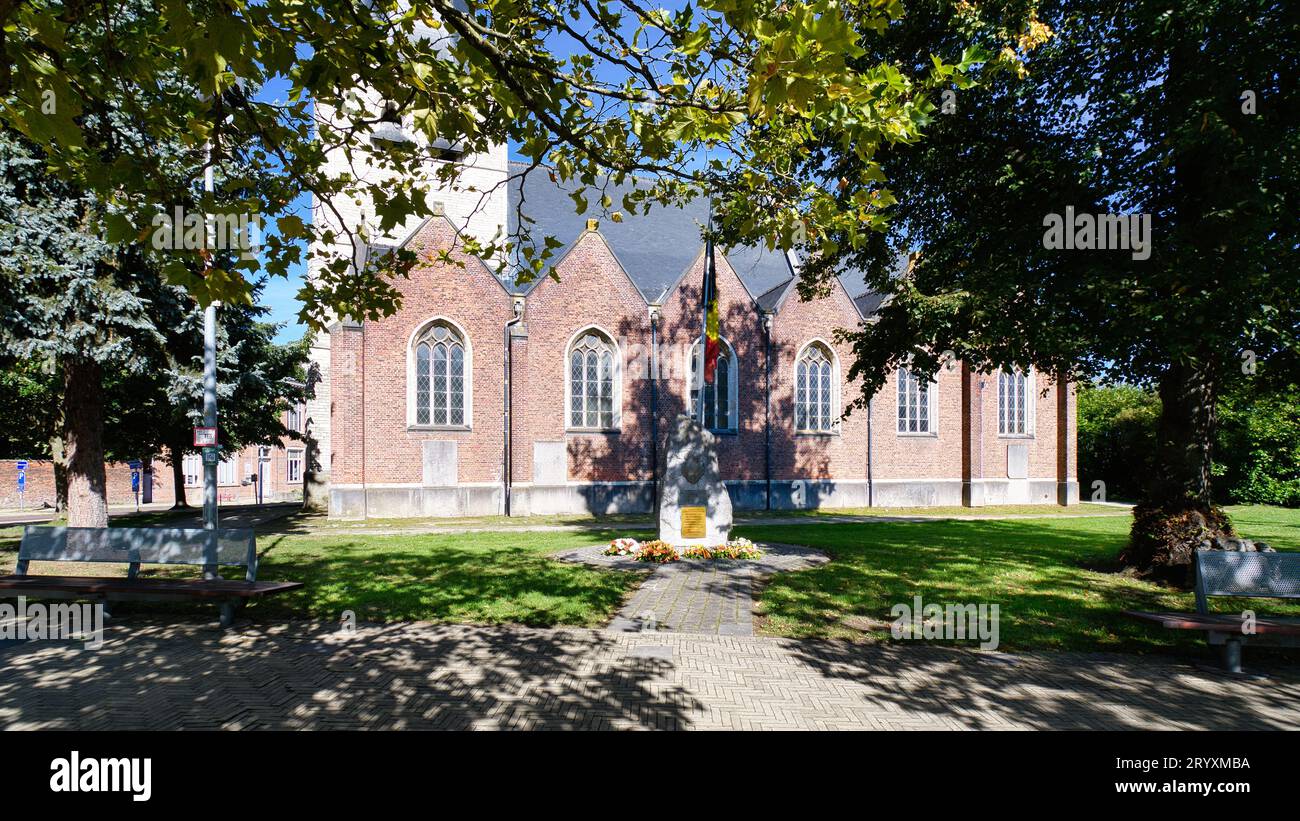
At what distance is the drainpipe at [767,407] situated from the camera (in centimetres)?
2441

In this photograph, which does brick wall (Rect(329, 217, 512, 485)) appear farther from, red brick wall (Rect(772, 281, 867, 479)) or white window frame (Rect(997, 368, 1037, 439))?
white window frame (Rect(997, 368, 1037, 439))

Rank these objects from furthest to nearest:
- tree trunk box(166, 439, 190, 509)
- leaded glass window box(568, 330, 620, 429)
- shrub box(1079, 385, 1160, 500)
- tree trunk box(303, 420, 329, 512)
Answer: shrub box(1079, 385, 1160, 500), tree trunk box(303, 420, 329, 512), leaded glass window box(568, 330, 620, 429), tree trunk box(166, 439, 190, 509)

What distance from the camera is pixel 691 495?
12445 mm

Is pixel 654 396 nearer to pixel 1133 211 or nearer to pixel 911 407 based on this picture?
pixel 911 407

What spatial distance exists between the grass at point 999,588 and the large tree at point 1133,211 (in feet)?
4.81

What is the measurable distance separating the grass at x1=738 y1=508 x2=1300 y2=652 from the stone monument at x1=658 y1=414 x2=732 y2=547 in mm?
2281

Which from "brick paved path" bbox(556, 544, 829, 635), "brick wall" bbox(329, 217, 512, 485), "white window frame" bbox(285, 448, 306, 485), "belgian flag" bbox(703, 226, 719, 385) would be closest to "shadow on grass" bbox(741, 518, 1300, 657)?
"brick paved path" bbox(556, 544, 829, 635)

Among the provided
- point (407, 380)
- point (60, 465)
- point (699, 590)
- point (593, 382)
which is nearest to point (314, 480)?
point (407, 380)

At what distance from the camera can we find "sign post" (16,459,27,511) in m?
28.7

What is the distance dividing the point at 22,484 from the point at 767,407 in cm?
3304

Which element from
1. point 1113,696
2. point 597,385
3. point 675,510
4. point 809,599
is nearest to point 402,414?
point 597,385

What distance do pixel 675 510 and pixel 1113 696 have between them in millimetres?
7953

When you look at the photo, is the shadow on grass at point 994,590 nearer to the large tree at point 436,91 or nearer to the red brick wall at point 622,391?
the large tree at point 436,91
